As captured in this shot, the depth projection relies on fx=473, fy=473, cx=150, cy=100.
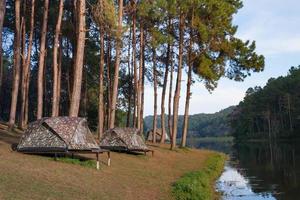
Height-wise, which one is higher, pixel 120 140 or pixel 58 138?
pixel 120 140

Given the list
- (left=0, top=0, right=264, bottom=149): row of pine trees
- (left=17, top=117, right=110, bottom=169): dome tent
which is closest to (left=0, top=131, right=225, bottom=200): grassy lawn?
(left=17, top=117, right=110, bottom=169): dome tent

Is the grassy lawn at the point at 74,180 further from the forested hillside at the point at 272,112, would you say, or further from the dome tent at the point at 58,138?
the forested hillside at the point at 272,112

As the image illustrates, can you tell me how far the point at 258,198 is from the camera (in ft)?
61.3

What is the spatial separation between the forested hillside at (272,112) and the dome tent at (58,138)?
89108 mm

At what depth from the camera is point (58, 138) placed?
18.6 metres

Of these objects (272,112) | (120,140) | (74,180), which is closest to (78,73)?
(120,140)

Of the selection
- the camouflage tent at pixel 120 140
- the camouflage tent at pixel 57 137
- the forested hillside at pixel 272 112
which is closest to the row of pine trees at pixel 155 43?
the camouflage tent at pixel 120 140

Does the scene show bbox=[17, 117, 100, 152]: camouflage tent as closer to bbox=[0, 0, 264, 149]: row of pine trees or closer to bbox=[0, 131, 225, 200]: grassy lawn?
bbox=[0, 131, 225, 200]: grassy lawn

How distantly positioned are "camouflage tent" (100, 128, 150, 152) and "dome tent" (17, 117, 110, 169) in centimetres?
677

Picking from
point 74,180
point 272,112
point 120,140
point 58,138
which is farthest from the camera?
point 272,112

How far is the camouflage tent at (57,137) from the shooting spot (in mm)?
18344

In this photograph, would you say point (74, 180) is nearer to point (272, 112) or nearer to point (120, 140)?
point (120, 140)

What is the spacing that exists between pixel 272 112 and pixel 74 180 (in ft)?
365

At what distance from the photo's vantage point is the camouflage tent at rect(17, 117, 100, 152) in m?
18.3
